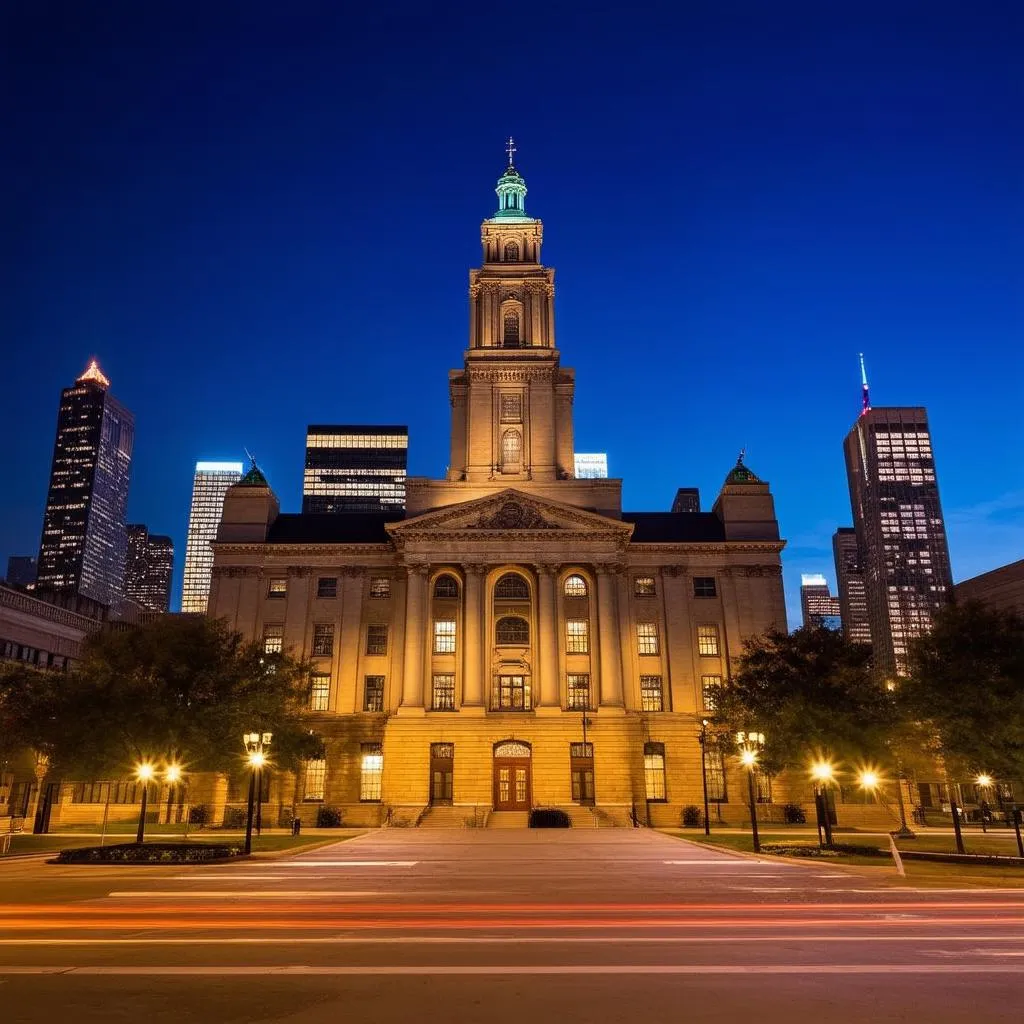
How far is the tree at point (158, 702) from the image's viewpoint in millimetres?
39250

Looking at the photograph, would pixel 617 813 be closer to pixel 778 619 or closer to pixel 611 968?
pixel 778 619

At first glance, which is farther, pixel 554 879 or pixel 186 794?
pixel 186 794

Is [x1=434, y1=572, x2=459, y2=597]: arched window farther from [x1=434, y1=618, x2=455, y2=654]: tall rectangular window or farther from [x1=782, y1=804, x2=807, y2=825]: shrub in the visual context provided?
[x1=782, y1=804, x2=807, y2=825]: shrub

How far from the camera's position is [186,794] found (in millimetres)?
62031

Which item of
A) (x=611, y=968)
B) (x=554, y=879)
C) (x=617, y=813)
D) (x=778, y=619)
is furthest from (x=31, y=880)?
(x=778, y=619)

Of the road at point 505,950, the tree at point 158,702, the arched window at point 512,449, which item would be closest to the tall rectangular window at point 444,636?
the arched window at point 512,449

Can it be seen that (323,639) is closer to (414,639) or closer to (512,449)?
(414,639)

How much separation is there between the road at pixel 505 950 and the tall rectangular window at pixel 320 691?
128 ft

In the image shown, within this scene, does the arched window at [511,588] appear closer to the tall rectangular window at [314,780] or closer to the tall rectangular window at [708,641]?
the tall rectangular window at [708,641]

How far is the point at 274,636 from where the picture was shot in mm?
67625

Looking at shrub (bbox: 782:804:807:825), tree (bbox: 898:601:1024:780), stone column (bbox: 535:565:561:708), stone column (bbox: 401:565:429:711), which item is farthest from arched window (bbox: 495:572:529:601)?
tree (bbox: 898:601:1024:780)

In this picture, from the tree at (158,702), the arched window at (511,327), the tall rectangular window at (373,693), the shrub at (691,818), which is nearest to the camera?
the tree at (158,702)

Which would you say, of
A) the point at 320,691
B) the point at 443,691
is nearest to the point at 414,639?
the point at 443,691

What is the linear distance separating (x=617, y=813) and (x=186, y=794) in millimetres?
30343
